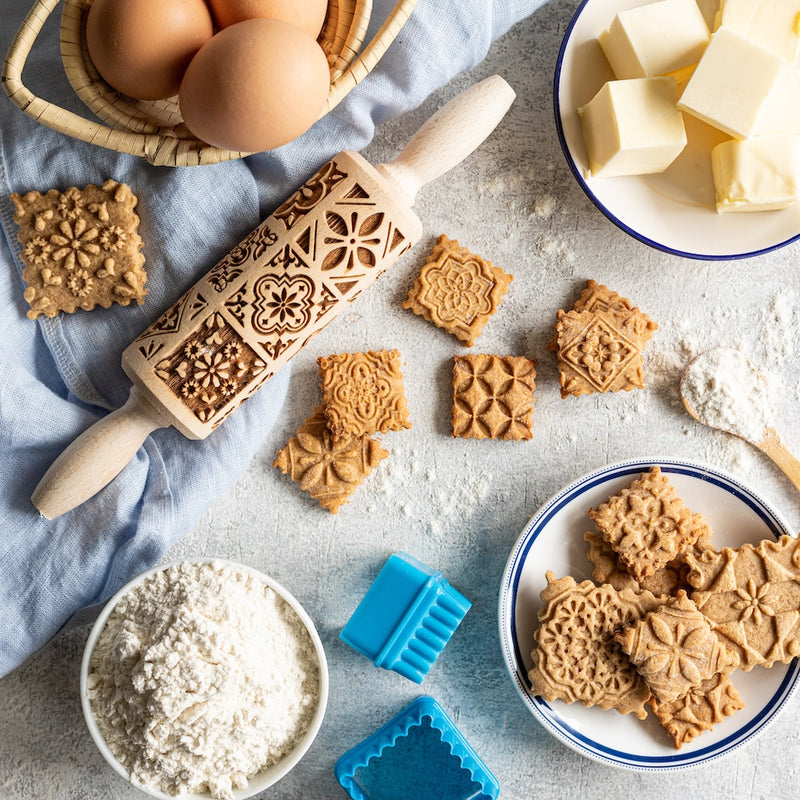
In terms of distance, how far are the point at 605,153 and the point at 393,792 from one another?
1.06 m

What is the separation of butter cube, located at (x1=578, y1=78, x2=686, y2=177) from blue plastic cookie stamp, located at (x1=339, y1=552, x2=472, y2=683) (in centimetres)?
69

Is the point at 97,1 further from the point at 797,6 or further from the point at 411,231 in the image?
the point at 797,6

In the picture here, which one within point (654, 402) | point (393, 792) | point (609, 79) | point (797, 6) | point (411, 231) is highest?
point (797, 6)

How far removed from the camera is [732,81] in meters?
1.15

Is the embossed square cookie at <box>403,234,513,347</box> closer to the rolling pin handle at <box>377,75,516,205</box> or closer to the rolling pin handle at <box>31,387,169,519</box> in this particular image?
the rolling pin handle at <box>377,75,516,205</box>

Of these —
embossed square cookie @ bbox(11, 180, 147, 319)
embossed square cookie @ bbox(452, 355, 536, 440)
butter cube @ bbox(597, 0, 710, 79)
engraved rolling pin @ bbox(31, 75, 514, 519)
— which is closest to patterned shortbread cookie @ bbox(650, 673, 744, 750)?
embossed square cookie @ bbox(452, 355, 536, 440)

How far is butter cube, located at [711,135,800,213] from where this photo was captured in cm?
118

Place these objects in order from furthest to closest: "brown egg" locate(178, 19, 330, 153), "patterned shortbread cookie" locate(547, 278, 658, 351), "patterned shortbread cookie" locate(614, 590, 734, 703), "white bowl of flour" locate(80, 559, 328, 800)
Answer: "patterned shortbread cookie" locate(547, 278, 658, 351)
"patterned shortbread cookie" locate(614, 590, 734, 703)
"white bowl of flour" locate(80, 559, 328, 800)
"brown egg" locate(178, 19, 330, 153)

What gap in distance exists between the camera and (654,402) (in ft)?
4.48

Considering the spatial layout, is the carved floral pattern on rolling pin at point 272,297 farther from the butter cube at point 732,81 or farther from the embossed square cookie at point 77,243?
the butter cube at point 732,81

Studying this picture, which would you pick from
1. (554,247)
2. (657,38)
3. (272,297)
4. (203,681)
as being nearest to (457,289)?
(554,247)

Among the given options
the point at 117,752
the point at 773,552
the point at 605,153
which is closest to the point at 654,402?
the point at 773,552

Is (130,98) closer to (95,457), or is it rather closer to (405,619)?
(95,457)

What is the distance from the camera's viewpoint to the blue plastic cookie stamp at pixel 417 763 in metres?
1.26
